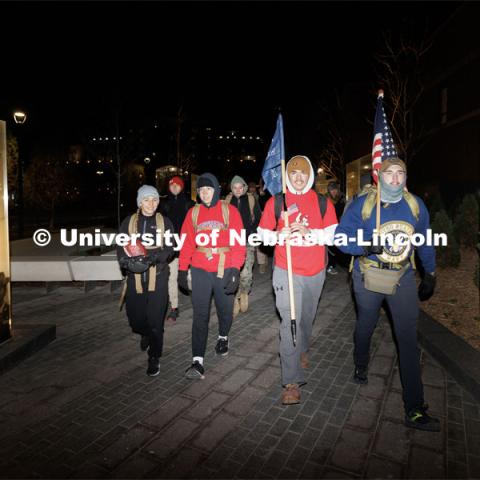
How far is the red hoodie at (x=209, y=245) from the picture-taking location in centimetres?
471

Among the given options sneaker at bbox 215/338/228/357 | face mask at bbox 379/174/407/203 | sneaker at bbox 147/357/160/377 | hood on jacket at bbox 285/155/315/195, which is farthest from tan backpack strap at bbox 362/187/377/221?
sneaker at bbox 147/357/160/377

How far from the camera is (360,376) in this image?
14.5 feet

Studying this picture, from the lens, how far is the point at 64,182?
22.2 meters

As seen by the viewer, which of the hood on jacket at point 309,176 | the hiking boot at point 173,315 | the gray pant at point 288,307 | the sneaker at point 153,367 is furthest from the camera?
the hiking boot at point 173,315

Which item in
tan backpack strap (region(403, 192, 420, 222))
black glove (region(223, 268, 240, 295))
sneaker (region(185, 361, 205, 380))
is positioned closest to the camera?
tan backpack strap (region(403, 192, 420, 222))

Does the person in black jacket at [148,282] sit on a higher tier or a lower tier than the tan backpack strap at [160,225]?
lower

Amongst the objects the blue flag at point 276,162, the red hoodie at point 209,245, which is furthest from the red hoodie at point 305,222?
the red hoodie at point 209,245

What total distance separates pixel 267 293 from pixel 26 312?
472 centimetres

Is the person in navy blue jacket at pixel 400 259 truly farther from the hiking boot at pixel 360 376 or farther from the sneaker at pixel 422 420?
the hiking boot at pixel 360 376

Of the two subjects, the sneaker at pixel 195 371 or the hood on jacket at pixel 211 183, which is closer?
the sneaker at pixel 195 371

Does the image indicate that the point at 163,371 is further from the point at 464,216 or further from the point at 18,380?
the point at 464,216

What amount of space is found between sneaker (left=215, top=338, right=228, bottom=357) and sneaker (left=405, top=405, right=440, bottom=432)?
2.42 metres

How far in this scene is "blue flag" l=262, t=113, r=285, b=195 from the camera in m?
4.26

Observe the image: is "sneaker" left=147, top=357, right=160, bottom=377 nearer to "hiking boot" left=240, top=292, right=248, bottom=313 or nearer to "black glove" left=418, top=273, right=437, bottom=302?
"hiking boot" left=240, top=292, right=248, bottom=313
